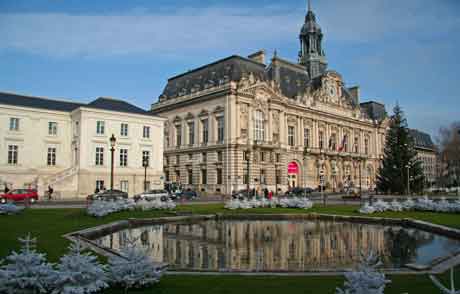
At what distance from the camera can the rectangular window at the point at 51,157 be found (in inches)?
1966

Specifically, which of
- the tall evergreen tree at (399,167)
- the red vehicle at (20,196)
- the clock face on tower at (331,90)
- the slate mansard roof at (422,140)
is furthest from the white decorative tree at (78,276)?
the slate mansard roof at (422,140)

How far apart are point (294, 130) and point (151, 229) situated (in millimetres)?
56798

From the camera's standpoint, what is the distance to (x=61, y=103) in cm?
5422

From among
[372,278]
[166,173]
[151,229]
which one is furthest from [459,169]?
[372,278]

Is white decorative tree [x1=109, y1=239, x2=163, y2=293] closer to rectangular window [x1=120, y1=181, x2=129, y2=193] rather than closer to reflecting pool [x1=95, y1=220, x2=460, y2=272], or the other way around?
reflecting pool [x1=95, y1=220, x2=460, y2=272]

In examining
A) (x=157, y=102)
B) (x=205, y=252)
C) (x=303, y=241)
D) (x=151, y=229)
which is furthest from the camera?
(x=157, y=102)

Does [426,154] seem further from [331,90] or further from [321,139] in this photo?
[321,139]

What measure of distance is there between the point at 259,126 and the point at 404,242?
5055cm

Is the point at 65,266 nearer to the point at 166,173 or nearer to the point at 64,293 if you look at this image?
the point at 64,293

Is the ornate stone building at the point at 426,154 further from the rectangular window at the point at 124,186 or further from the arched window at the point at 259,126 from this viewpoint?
the rectangular window at the point at 124,186

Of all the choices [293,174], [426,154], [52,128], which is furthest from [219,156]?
[426,154]

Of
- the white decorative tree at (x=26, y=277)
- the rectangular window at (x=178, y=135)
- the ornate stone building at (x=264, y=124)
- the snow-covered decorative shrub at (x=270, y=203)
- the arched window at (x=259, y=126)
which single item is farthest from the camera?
the rectangular window at (x=178, y=135)

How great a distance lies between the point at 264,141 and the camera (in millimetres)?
65688

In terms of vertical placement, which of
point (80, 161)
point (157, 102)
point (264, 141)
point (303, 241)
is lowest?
point (303, 241)
